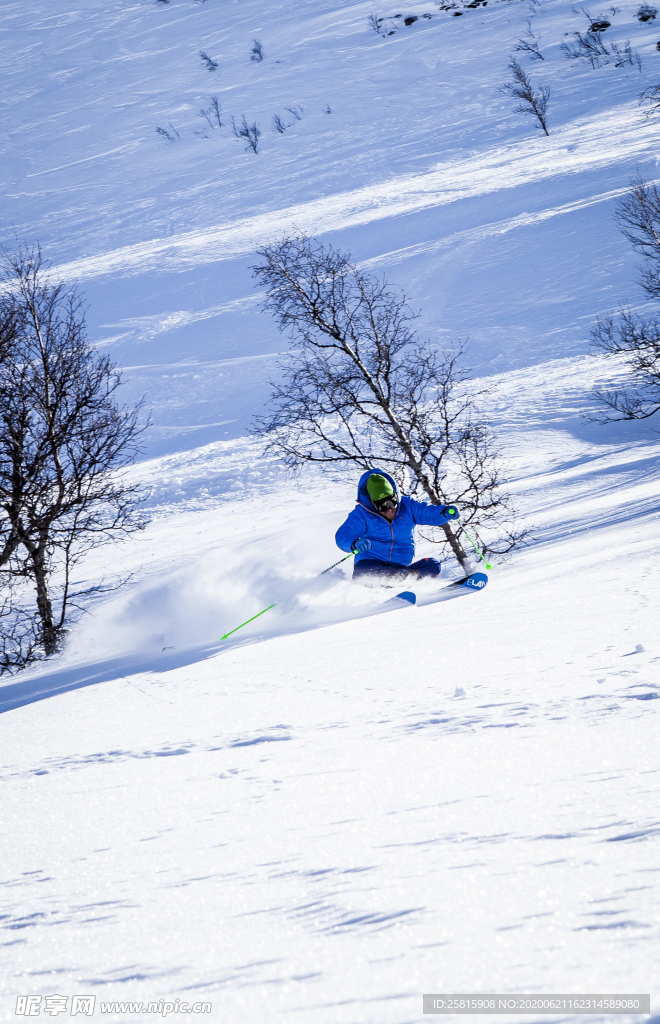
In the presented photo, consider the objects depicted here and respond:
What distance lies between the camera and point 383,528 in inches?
395

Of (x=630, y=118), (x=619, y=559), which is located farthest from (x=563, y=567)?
(x=630, y=118)

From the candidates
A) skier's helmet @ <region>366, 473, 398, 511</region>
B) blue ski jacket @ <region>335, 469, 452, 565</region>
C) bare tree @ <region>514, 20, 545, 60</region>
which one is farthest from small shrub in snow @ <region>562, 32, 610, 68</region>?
skier's helmet @ <region>366, 473, 398, 511</region>

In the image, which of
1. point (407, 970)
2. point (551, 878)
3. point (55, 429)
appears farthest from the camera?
point (55, 429)

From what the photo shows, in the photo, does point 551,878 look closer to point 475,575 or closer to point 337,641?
point 337,641

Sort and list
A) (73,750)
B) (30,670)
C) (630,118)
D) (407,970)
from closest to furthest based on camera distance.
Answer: (407,970), (73,750), (30,670), (630,118)

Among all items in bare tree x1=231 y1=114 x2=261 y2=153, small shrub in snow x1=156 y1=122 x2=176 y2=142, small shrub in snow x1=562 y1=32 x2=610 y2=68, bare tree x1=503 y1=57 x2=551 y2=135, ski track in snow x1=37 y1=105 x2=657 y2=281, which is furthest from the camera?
small shrub in snow x1=156 y1=122 x2=176 y2=142

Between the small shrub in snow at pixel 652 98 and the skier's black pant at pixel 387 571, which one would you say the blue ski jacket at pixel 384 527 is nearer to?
the skier's black pant at pixel 387 571

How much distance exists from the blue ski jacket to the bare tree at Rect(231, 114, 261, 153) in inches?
2385

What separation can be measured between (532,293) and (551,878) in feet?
125

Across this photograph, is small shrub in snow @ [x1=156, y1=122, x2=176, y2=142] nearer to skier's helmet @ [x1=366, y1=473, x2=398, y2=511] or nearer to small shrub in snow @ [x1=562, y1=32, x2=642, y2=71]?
small shrub in snow @ [x1=562, y1=32, x2=642, y2=71]

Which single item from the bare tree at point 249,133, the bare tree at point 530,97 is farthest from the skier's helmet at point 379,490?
the bare tree at point 249,133

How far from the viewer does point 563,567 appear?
9.94 m

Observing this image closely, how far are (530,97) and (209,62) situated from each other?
50.9 m

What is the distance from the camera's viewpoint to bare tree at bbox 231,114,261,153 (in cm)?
6284
